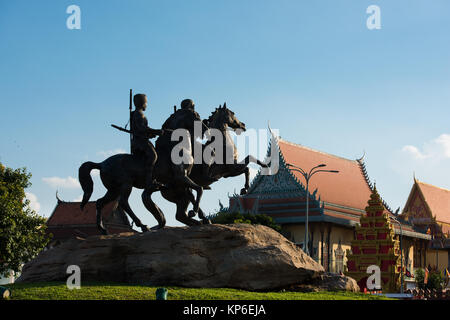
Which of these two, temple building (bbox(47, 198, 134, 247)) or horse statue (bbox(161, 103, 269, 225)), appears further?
temple building (bbox(47, 198, 134, 247))

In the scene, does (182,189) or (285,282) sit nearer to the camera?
(285,282)

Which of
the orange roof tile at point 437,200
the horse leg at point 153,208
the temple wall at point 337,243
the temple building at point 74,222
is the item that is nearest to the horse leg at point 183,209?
the horse leg at point 153,208

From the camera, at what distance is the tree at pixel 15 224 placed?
87.0ft

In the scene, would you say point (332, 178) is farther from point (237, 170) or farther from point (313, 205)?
point (237, 170)

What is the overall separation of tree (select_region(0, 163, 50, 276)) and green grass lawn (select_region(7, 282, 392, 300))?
589 inches

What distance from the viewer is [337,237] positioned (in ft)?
160

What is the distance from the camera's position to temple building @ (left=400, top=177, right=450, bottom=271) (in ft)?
199

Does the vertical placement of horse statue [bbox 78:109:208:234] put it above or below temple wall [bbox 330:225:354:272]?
above

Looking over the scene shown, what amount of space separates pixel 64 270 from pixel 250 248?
13.4ft

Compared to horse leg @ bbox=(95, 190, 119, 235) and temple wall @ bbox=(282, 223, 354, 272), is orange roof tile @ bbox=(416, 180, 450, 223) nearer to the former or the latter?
temple wall @ bbox=(282, 223, 354, 272)

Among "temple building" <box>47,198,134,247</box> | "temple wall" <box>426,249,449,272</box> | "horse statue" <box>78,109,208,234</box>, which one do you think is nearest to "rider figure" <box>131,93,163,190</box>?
"horse statue" <box>78,109,208,234</box>

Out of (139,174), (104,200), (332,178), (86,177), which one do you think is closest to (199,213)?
(139,174)
